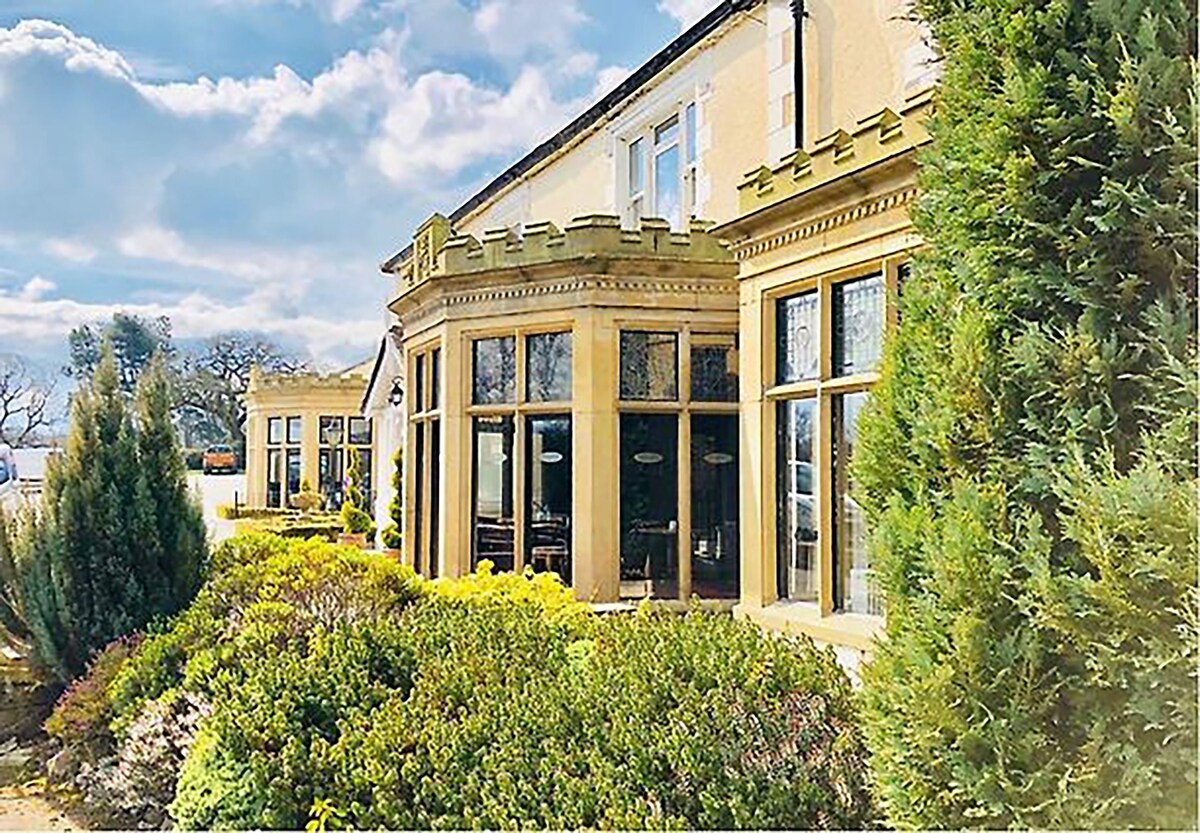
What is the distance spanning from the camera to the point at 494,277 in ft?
33.4

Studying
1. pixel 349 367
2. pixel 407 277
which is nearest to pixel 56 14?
pixel 407 277

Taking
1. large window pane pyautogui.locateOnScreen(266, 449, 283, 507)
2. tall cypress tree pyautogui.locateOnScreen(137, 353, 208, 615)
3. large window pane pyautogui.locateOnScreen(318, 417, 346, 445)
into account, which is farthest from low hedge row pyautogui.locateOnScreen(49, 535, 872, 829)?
large window pane pyautogui.locateOnScreen(266, 449, 283, 507)

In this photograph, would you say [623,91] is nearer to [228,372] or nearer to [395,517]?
[395,517]

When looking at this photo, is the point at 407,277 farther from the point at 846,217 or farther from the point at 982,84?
the point at 982,84

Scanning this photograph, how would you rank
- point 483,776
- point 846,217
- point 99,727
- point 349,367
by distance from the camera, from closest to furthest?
1. point 483,776
2. point 846,217
3. point 99,727
4. point 349,367

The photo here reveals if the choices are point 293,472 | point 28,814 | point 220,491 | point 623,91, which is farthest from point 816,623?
point 293,472

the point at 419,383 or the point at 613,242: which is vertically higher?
the point at 613,242

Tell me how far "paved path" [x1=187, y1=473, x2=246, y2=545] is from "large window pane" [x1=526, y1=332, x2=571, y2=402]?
3381 millimetres

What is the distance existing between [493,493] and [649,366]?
2228 mm

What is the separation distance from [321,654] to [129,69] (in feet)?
12.9

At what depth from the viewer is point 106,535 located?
8.45 meters

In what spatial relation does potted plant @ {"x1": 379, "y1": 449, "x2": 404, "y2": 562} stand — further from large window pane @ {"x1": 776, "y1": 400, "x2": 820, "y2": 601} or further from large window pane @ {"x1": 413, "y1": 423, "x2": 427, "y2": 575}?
large window pane @ {"x1": 776, "y1": 400, "x2": 820, "y2": 601}

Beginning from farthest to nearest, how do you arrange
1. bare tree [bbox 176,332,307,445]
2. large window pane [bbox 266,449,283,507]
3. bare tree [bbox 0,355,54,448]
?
1. large window pane [bbox 266,449,283,507]
2. bare tree [bbox 176,332,307,445]
3. bare tree [bbox 0,355,54,448]

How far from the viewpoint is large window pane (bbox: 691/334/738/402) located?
973cm
